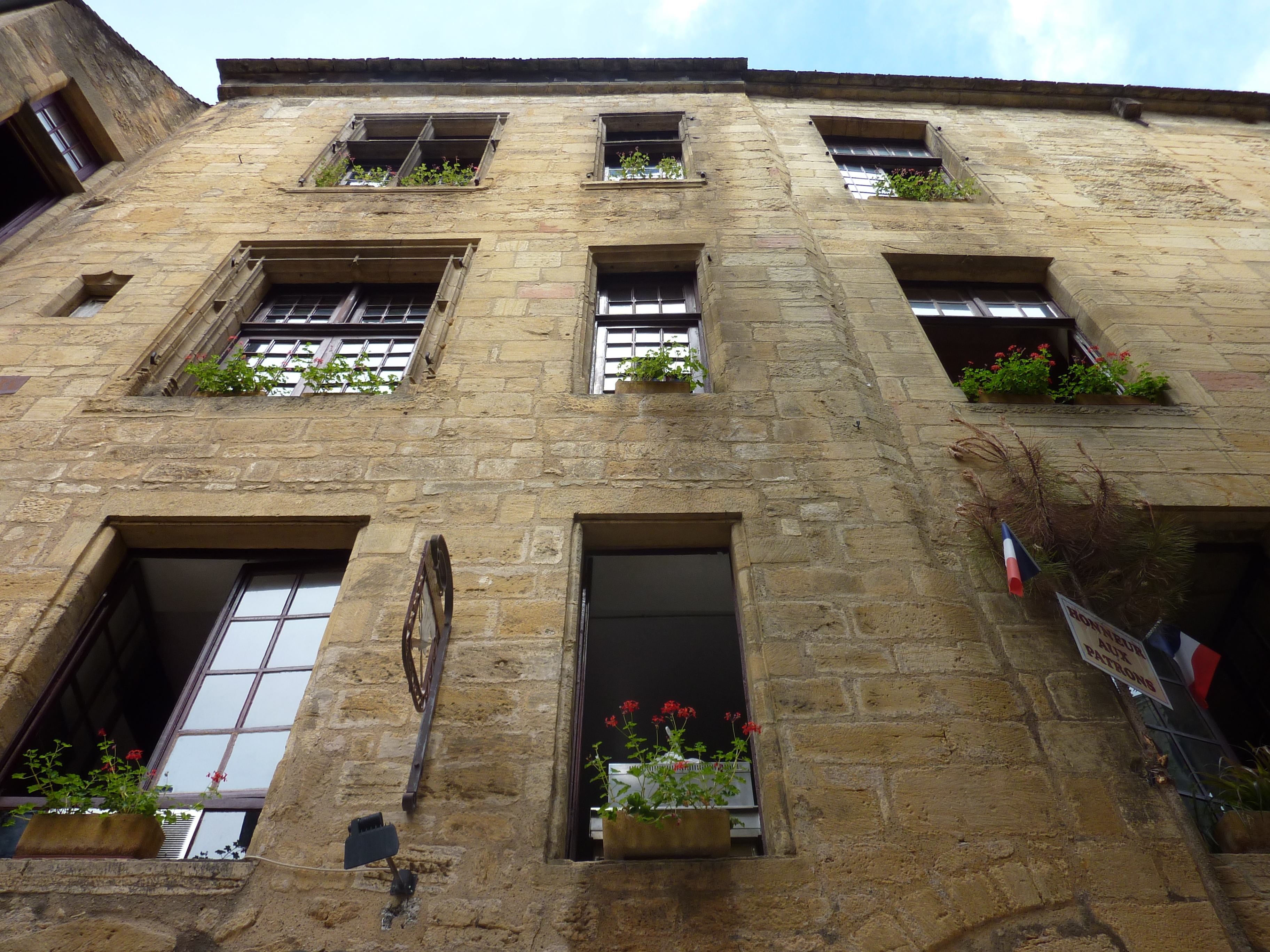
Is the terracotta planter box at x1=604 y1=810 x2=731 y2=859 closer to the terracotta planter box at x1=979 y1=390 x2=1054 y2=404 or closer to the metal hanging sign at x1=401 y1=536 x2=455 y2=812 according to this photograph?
the metal hanging sign at x1=401 y1=536 x2=455 y2=812

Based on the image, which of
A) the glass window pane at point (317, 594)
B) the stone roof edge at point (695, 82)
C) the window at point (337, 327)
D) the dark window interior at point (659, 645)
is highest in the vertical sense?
the stone roof edge at point (695, 82)

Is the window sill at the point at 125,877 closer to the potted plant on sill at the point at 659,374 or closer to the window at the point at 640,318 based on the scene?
the potted plant on sill at the point at 659,374

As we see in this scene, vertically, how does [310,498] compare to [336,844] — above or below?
above

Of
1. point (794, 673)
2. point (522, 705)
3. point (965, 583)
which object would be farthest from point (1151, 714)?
point (522, 705)

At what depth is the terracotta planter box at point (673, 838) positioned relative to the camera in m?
2.65

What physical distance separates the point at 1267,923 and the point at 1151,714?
3.57 ft

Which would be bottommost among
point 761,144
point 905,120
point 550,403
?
point 550,403

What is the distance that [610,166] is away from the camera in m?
8.39

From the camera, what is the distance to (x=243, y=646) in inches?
140

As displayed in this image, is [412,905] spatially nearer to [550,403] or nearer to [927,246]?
[550,403]

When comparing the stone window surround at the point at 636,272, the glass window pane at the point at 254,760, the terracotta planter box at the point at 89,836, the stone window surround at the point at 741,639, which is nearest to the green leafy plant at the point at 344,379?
the stone window surround at the point at 636,272

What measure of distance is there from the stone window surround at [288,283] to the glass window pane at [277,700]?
72.7 inches

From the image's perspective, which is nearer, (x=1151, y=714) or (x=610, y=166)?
(x=1151, y=714)

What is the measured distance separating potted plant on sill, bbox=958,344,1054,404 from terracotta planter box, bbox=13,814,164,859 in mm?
4643
